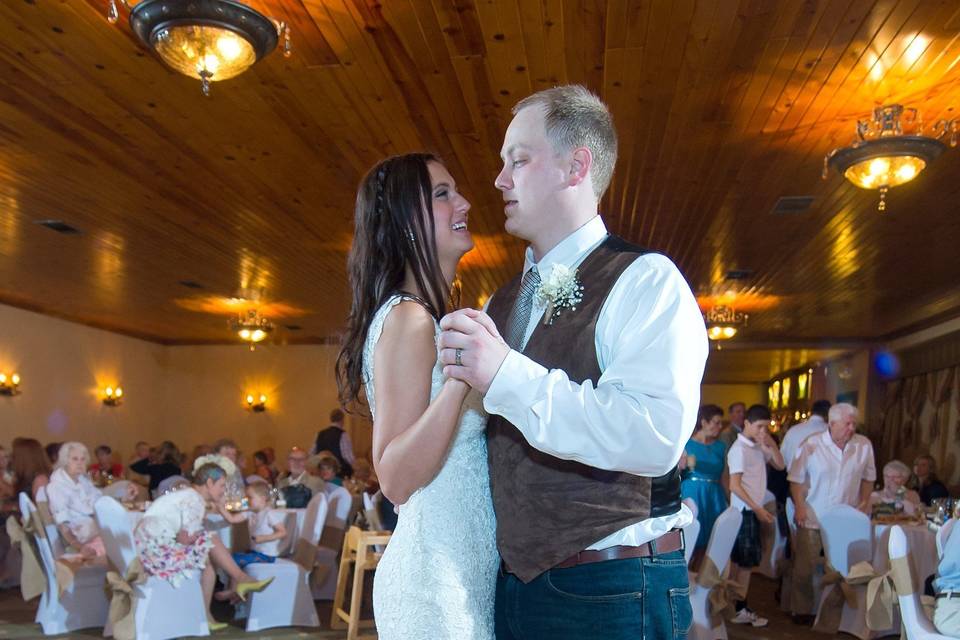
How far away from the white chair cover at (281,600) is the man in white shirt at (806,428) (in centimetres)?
423

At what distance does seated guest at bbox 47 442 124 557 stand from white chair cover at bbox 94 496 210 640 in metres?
Answer: 0.99

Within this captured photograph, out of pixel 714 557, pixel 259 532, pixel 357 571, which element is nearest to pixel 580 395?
pixel 714 557

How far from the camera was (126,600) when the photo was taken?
229 inches

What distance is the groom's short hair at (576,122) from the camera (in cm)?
147

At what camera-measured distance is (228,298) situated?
12.2 meters

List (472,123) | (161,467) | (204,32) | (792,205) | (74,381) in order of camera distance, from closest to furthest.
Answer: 1. (204,32)
2. (472,123)
3. (792,205)
4. (161,467)
5. (74,381)

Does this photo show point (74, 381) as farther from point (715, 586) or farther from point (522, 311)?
point (522, 311)

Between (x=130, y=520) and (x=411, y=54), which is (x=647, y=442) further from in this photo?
(x=130, y=520)

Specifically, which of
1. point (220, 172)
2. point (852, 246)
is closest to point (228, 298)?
point (220, 172)

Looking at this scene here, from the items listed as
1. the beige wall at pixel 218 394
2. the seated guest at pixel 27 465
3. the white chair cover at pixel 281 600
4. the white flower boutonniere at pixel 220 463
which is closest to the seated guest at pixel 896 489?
the white chair cover at pixel 281 600

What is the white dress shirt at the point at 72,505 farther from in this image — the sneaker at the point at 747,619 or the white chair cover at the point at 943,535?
the white chair cover at the point at 943,535

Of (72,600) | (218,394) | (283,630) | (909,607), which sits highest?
(218,394)

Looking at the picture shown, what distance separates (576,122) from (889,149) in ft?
13.7

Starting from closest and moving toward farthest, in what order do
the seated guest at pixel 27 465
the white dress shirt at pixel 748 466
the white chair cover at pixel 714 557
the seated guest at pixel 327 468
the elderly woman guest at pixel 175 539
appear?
the white chair cover at pixel 714 557 < the elderly woman guest at pixel 175 539 < the white dress shirt at pixel 748 466 < the seated guest at pixel 27 465 < the seated guest at pixel 327 468
